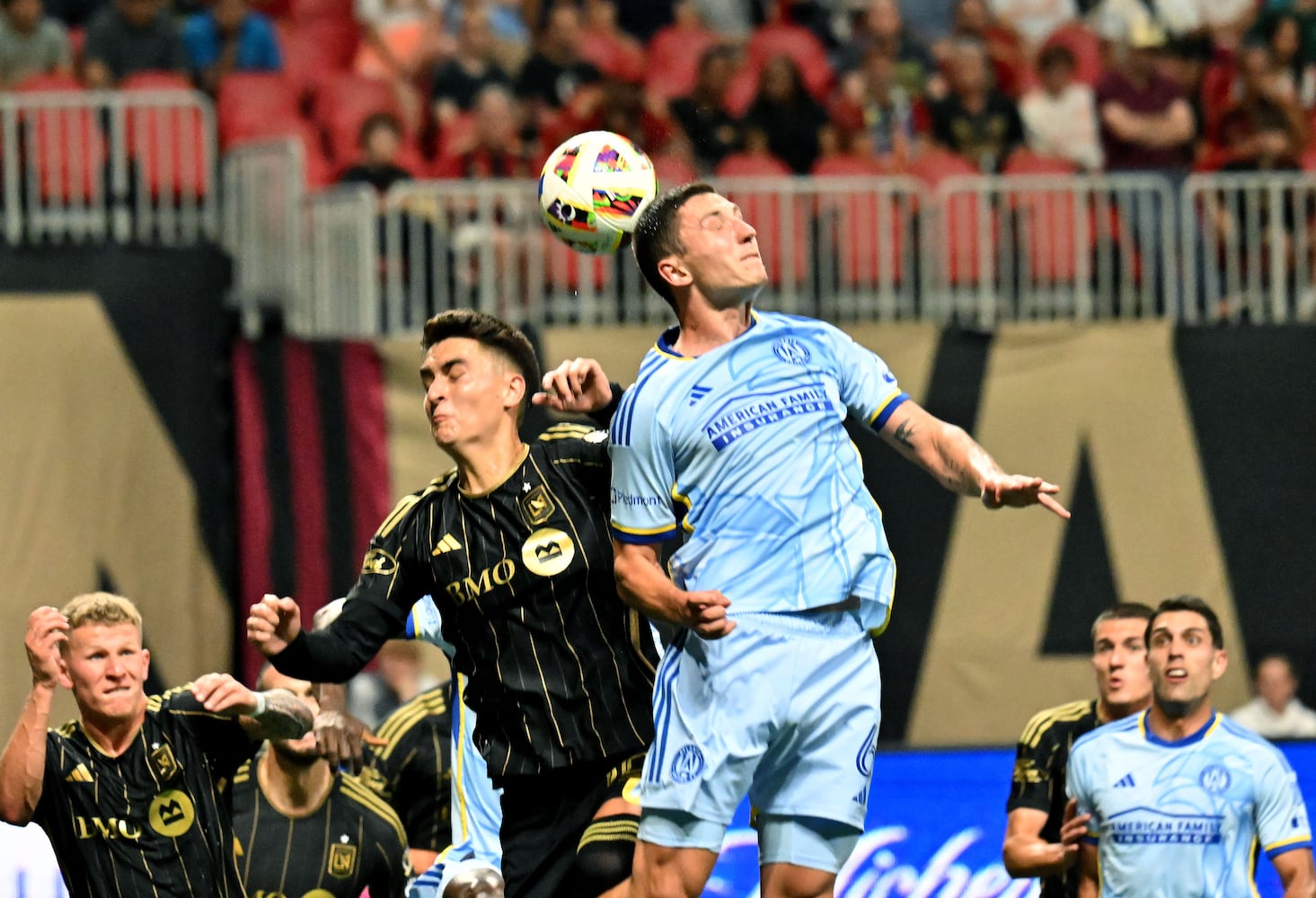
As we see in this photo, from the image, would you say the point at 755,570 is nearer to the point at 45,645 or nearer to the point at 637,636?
the point at 637,636

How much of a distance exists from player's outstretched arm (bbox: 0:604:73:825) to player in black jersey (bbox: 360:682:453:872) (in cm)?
204

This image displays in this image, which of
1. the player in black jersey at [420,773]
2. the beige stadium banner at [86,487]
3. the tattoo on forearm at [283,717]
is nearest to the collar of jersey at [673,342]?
the tattoo on forearm at [283,717]

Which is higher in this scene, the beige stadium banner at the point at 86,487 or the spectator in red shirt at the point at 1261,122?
the spectator in red shirt at the point at 1261,122

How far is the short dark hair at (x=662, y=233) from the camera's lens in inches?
216

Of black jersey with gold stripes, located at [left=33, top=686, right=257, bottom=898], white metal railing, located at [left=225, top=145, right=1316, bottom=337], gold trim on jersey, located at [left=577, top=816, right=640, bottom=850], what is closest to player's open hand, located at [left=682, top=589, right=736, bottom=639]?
gold trim on jersey, located at [left=577, top=816, right=640, bottom=850]

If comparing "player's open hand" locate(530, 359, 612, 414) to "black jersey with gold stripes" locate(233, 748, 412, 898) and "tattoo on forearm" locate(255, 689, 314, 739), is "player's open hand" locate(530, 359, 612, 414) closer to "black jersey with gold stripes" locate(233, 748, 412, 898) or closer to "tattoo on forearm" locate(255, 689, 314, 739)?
"tattoo on forearm" locate(255, 689, 314, 739)

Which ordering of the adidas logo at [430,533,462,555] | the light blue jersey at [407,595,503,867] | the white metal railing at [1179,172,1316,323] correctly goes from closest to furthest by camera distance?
the adidas logo at [430,533,462,555], the light blue jersey at [407,595,503,867], the white metal railing at [1179,172,1316,323]

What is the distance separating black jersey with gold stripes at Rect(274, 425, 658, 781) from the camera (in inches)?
230

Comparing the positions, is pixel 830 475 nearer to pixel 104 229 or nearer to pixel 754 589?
pixel 754 589

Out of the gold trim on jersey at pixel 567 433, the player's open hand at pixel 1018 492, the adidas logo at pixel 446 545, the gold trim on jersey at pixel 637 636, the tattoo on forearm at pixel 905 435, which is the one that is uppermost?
the tattoo on forearm at pixel 905 435

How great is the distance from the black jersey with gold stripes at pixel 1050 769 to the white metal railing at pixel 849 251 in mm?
4169

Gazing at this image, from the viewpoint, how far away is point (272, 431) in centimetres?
1166

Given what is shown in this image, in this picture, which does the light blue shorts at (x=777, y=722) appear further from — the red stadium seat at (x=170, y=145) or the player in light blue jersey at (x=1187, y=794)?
the red stadium seat at (x=170, y=145)

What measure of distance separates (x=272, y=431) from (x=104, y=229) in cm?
153
